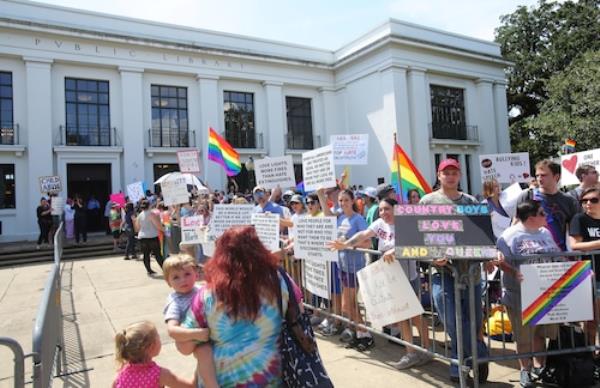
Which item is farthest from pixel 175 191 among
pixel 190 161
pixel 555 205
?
pixel 555 205

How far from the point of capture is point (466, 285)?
12.4ft

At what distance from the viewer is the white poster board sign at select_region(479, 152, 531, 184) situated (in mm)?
8328

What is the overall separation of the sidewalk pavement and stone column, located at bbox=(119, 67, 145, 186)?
9204 mm

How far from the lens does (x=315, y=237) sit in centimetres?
514

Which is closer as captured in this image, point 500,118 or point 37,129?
point 37,129

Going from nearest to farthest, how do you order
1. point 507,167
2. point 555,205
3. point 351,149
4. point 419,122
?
point 555,205, point 507,167, point 351,149, point 419,122

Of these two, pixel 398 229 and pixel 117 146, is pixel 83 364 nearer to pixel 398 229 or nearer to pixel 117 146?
pixel 398 229

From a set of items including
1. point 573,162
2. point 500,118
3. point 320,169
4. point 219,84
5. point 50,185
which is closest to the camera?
point 320,169

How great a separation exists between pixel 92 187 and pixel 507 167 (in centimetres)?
1838

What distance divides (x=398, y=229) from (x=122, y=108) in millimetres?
19890

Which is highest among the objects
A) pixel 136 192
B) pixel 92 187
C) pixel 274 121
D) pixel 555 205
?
pixel 274 121

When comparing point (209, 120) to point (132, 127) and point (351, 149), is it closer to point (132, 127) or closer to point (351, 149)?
point (132, 127)

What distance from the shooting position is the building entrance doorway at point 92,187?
1969 cm

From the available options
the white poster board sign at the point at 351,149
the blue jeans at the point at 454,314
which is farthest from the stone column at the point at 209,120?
the blue jeans at the point at 454,314
